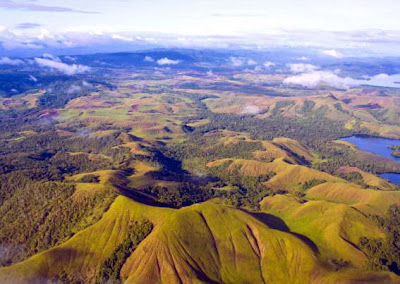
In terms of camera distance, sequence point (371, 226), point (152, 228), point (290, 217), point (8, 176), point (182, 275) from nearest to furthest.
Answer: point (182, 275) < point (152, 228) < point (371, 226) < point (290, 217) < point (8, 176)

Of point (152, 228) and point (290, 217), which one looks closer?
point (152, 228)

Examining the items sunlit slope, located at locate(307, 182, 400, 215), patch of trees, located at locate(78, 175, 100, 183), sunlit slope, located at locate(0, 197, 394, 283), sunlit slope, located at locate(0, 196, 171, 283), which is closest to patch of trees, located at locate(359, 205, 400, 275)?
sunlit slope, located at locate(307, 182, 400, 215)

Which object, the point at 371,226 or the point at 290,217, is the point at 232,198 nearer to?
the point at 290,217

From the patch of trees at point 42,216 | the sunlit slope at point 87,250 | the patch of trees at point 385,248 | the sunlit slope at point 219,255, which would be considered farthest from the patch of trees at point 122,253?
the patch of trees at point 385,248

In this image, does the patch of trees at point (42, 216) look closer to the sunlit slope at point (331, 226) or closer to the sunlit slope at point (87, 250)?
the sunlit slope at point (87, 250)

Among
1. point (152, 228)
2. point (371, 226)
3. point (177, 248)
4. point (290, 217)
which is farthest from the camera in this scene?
point (290, 217)

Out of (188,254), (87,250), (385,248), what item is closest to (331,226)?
(385,248)

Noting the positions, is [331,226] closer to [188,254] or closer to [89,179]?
[188,254]

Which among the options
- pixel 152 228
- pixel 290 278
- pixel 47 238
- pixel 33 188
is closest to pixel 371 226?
pixel 290 278
